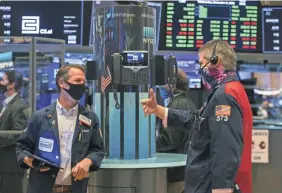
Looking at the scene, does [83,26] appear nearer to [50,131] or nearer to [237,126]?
[50,131]

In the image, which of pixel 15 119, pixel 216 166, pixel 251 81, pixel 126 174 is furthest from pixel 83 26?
pixel 216 166

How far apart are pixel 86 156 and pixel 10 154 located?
2062 millimetres

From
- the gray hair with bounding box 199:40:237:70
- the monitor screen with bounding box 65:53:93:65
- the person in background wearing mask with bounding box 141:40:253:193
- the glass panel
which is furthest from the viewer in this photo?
the monitor screen with bounding box 65:53:93:65

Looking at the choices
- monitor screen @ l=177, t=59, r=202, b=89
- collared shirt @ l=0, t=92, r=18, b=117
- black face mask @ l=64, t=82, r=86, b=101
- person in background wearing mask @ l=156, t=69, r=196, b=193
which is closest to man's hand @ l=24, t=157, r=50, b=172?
black face mask @ l=64, t=82, r=86, b=101

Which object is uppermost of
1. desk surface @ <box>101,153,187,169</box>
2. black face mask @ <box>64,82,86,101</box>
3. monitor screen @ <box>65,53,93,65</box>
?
monitor screen @ <box>65,53,93,65</box>

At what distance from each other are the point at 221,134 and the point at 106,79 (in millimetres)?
1493

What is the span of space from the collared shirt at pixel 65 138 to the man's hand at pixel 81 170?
0.09m

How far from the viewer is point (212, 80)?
2.90m

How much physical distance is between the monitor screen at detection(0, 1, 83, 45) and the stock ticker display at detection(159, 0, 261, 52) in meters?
1.19

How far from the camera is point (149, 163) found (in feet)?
12.1

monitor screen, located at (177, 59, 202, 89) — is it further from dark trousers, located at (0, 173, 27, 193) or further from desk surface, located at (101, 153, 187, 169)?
dark trousers, located at (0, 173, 27, 193)

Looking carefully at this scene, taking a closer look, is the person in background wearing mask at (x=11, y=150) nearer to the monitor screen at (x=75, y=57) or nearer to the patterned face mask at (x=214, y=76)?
the monitor screen at (x=75, y=57)

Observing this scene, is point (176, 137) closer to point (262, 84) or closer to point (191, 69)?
point (191, 69)

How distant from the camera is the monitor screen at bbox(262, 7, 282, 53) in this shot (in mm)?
6355
